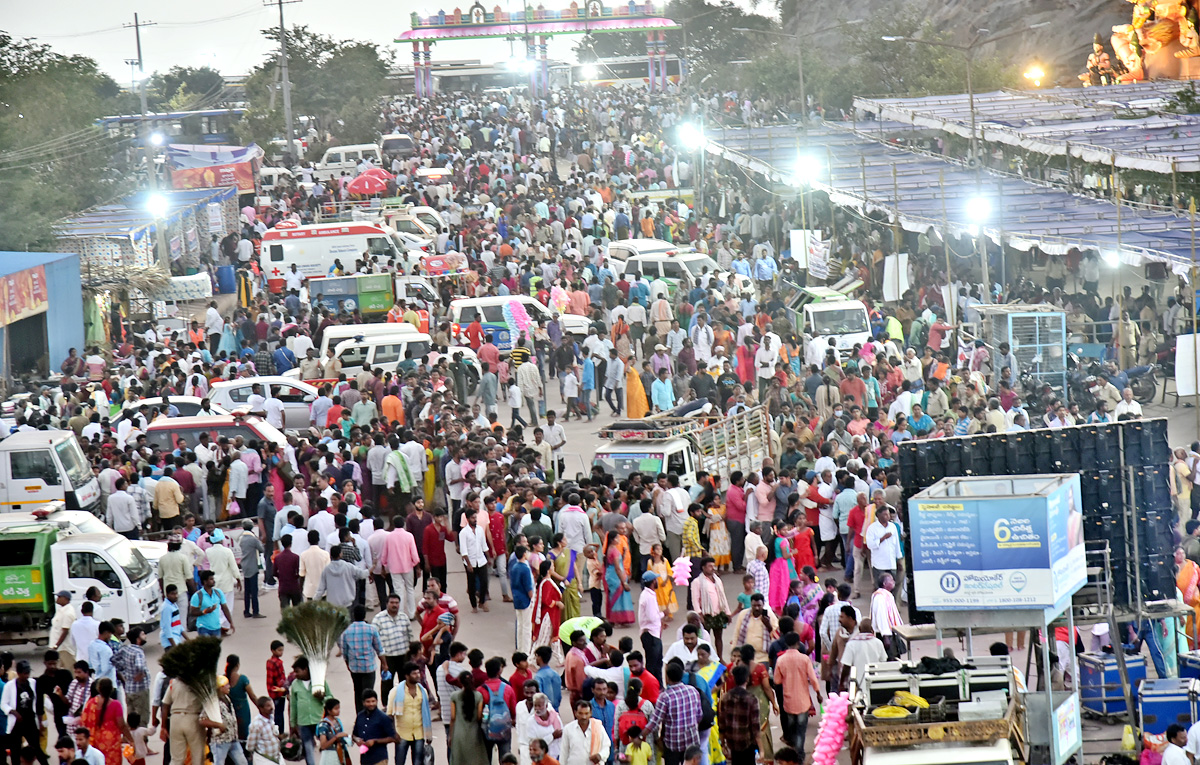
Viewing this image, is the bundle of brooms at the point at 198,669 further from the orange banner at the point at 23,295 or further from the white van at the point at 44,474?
the orange banner at the point at 23,295

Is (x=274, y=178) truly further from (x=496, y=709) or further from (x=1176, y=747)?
(x=1176, y=747)

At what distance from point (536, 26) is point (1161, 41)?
3727 centimetres

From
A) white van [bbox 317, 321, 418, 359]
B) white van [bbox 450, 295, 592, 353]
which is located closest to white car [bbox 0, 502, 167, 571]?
white van [bbox 317, 321, 418, 359]

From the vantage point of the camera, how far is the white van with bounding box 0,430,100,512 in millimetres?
19406

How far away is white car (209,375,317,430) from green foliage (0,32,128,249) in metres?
20.0

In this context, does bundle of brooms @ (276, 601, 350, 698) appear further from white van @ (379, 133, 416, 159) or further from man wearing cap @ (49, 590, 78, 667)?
white van @ (379, 133, 416, 159)

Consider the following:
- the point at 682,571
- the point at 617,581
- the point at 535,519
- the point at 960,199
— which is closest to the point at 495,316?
the point at 960,199

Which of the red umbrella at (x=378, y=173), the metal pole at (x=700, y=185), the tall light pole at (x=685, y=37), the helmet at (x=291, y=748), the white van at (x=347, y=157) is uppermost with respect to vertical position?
the tall light pole at (x=685, y=37)

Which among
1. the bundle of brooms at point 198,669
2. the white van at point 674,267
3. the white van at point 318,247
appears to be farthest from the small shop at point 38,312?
the bundle of brooms at point 198,669

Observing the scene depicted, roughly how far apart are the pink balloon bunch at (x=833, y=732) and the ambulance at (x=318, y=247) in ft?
83.5

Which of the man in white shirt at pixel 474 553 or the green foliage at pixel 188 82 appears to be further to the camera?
the green foliage at pixel 188 82

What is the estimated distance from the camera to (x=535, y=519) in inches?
627

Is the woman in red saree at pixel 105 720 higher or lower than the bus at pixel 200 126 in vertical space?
lower

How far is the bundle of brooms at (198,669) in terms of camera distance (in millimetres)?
11828
